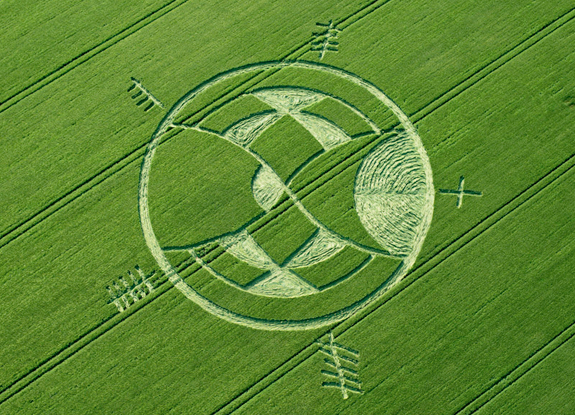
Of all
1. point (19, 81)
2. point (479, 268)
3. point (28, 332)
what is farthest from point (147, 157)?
point (479, 268)

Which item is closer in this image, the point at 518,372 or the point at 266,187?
the point at 518,372

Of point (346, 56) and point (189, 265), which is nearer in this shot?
point (189, 265)

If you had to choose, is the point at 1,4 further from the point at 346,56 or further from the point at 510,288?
the point at 510,288

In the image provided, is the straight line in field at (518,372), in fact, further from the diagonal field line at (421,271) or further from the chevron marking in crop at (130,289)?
the chevron marking in crop at (130,289)

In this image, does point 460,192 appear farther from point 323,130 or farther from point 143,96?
point 143,96

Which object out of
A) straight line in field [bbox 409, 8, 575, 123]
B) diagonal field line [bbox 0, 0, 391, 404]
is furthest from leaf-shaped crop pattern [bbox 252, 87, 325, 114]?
straight line in field [bbox 409, 8, 575, 123]

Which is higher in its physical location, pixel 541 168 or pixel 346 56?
pixel 346 56

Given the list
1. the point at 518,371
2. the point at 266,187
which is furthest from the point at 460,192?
the point at 266,187

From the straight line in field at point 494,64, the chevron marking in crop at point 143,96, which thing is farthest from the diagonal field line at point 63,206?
the straight line in field at point 494,64
